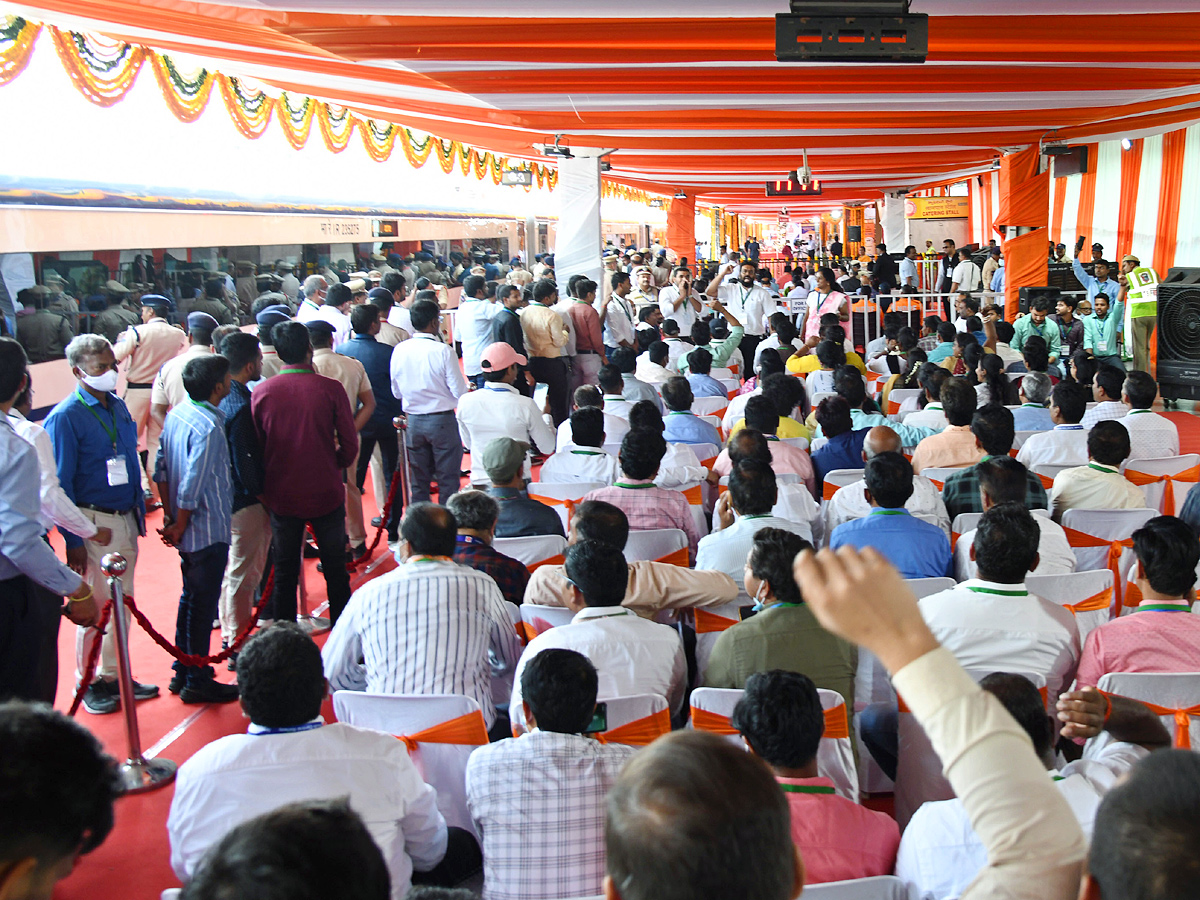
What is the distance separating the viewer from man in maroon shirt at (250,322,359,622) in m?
4.74

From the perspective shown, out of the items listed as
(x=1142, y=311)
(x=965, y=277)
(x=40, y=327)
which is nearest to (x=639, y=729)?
(x=40, y=327)

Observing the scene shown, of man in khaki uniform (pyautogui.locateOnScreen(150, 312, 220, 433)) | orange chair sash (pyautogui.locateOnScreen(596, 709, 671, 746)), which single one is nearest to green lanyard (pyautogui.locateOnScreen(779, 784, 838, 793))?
orange chair sash (pyautogui.locateOnScreen(596, 709, 671, 746))

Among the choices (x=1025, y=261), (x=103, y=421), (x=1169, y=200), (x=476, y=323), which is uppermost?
(x=1169, y=200)

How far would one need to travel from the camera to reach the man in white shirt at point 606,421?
6152 millimetres

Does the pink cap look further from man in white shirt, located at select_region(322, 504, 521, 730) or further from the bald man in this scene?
man in white shirt, located at select_region(322, 504, 521, 730)

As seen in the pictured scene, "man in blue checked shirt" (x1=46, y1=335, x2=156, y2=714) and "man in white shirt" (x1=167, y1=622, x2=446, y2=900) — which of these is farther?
"man in blue checked shirt" (x1=46, y1=335, x2=156, y2=714)

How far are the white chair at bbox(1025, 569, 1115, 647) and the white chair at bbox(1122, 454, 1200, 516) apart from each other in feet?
5.27

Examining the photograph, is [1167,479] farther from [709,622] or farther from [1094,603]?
[709,622]

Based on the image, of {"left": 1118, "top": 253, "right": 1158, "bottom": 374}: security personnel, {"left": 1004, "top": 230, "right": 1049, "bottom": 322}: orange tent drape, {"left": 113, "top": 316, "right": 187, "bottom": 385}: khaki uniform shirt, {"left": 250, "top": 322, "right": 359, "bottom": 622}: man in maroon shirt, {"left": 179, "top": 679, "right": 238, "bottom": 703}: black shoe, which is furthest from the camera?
{"left": 1004, "top": 230, "right": 1049, "bottom": 322}: orange tent drape

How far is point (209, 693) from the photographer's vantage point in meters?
4.45

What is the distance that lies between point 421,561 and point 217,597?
5.56 ft

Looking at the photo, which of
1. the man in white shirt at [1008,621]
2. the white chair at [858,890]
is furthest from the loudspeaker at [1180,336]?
the white chair at [858,890]

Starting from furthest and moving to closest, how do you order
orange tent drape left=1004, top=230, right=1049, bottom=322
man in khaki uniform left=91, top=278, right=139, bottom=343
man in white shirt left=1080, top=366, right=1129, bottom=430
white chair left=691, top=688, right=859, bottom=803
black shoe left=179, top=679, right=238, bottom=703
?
orange tent drape left=1004, top=230, right=1049, bottom=322 < man in khaki uniform left=91, top=278, right=139, bottom=343 < man in white shirt left=1080, top=366, right=1129, bottom=430 < black shoe left=179, top=679, right=238, bottom=703 < white chair left=691, top=688, right=859, bottom=803

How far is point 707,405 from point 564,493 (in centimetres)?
257
